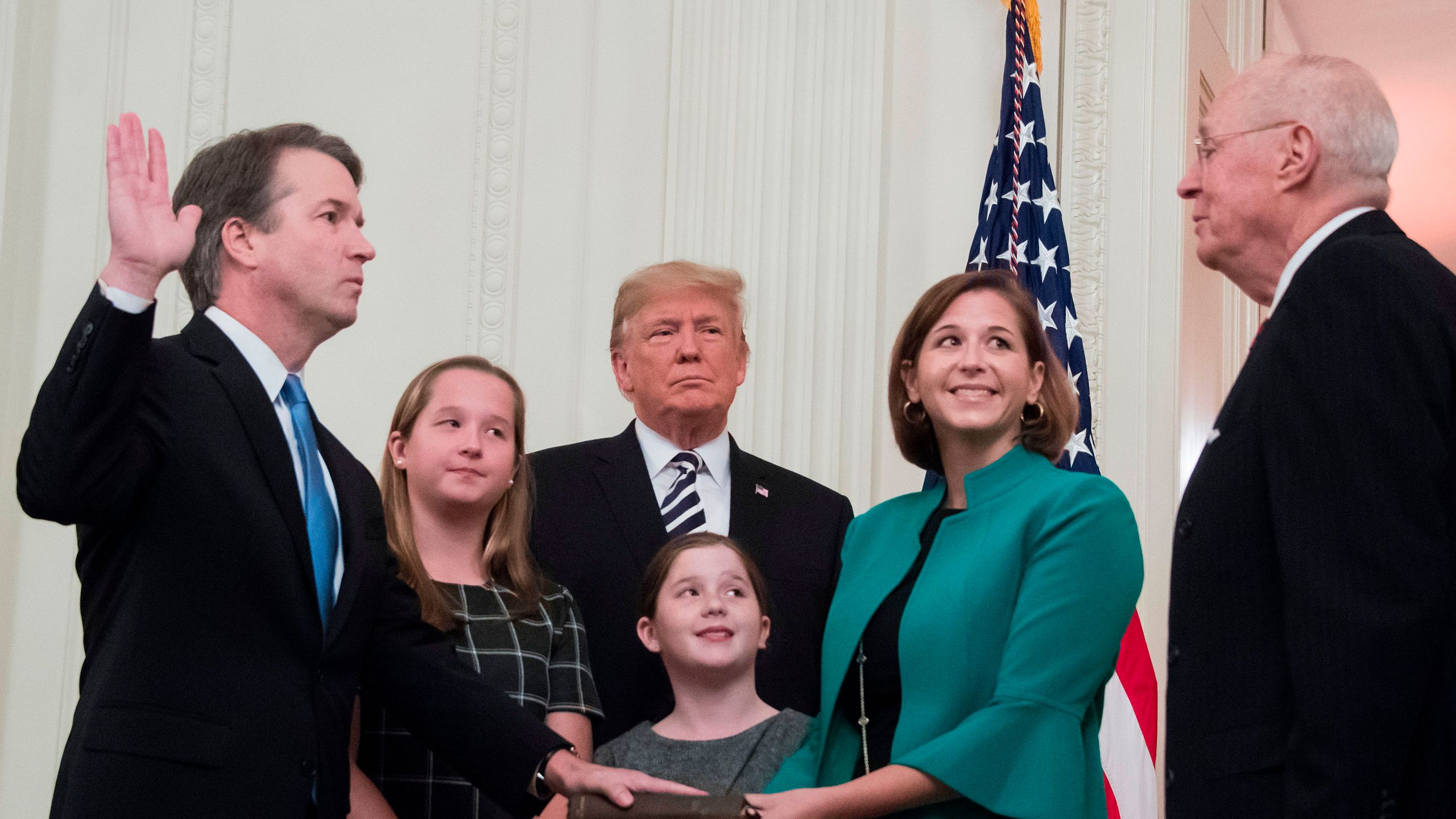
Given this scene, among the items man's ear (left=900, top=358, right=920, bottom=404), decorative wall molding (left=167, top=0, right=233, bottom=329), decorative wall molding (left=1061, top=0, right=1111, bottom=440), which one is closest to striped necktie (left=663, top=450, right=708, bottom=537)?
man's ear (left=900, top=358, right=920, bottom=404)

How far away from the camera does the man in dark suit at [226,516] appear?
1.98 m

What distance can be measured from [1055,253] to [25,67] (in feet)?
11.3

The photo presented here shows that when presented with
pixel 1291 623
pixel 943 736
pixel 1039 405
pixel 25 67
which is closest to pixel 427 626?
pixel 943 736

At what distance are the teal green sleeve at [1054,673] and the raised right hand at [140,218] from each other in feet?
4.49

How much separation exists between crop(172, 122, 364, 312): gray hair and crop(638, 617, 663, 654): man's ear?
1.03m

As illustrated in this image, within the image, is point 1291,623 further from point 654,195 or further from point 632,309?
point 654,195

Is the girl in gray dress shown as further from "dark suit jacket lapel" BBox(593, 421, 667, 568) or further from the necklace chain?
"dark suit jacket lapel" BBox(593, 421, 667, 568)

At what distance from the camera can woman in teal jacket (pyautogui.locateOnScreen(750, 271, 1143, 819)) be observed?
2395 millimetres

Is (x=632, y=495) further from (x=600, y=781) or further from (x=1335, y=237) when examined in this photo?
(x=1335, y=237)

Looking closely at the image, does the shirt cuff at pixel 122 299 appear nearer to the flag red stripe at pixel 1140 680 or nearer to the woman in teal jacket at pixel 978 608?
the woman in teal jacket at pixel 978 608

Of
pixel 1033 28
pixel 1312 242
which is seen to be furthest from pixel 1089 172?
pixel 1312 242

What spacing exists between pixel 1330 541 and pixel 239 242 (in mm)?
1717

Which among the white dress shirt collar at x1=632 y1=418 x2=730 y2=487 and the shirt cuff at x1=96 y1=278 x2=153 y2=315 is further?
the white dress shirt collar at x1=632 y1=418 x2=730 y2=487

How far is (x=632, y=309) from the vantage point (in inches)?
141
